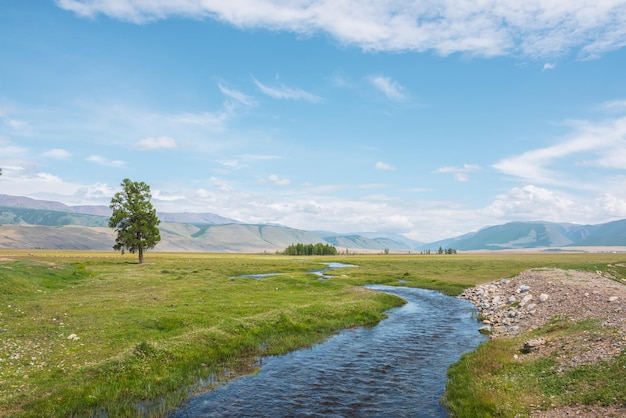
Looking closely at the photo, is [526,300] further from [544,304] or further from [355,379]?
[355,379]

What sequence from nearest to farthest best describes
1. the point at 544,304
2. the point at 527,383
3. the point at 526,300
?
the point at 527,383
the point at 544,304
the point at 526,300

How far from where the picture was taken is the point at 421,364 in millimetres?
25047

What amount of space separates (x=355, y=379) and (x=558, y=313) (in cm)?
2079

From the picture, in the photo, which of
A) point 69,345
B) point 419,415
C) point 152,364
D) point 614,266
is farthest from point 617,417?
point 614,266

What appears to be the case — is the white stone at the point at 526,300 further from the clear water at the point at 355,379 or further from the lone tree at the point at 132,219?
the lone tree at the point at 132,219

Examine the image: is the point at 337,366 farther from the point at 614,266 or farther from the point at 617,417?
the point at 614,266

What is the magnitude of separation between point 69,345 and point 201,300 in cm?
1941

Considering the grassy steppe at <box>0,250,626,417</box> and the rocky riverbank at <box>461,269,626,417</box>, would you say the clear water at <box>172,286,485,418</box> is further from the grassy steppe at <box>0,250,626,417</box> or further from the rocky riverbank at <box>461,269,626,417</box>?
the rocky riverbank at <box>461,269,626,417</box>

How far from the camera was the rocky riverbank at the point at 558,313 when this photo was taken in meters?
18.9

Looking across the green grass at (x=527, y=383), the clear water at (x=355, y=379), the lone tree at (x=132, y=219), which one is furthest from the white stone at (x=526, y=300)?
the lone tree at (x=132, y=219)

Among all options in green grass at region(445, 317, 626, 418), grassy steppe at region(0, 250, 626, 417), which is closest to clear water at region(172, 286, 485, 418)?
green grass at region(445, 317, 626, 418)

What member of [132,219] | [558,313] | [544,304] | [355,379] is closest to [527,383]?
[355,379]

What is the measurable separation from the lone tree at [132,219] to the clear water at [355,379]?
78.1 metres

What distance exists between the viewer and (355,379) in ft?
73.5
